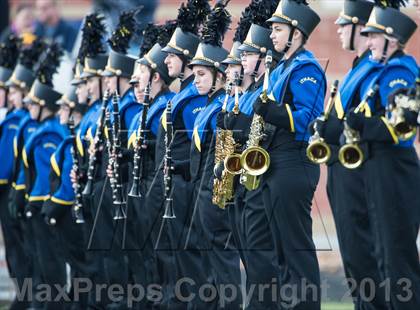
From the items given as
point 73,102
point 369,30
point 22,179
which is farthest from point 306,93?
point 22,179

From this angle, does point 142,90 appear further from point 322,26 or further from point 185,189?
point 322,26

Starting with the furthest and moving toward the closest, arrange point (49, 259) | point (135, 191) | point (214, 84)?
point (49, 259) → point (135, 191) → point (214, 84)

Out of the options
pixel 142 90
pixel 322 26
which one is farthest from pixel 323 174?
pixel 142 90

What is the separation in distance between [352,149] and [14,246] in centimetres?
704

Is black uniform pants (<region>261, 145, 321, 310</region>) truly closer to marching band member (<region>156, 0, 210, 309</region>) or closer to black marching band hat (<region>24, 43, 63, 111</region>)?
marching band member (<region>156, 0, 210, 309</region>)

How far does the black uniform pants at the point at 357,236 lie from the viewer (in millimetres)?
8781

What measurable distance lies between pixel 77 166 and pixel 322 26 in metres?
6.22

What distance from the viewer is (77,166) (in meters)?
13.0

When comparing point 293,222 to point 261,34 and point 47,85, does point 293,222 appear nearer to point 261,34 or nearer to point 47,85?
point 261,34

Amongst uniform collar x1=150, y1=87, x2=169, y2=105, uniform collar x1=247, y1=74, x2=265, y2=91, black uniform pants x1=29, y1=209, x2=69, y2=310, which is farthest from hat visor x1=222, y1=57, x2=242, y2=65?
black uniform pants x1=29, y1=209, x2=69, y2=310

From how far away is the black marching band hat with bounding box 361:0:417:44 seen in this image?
8648 mm

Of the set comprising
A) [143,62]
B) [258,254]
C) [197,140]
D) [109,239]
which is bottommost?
[109,239]

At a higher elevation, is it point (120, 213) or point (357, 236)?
point (357, 236)

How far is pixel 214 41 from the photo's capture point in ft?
36.4
